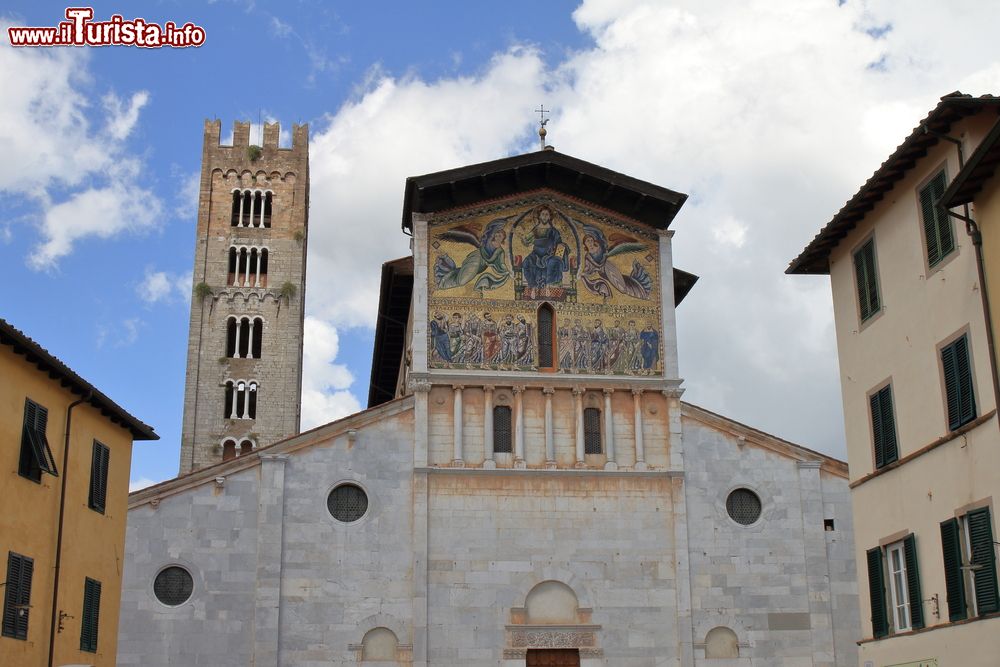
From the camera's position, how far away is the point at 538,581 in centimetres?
2856

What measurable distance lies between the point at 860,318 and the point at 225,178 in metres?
49.4

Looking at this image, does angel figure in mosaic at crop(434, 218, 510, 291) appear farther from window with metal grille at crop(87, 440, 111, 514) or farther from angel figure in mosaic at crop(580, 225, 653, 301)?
window with metal grille at crop(87, 440, 111, 514)

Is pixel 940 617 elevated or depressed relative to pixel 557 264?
depressed

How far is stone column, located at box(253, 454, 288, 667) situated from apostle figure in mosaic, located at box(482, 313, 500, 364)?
18.3 ft

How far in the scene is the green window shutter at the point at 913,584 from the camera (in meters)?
16.9

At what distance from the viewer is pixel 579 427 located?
29656mm

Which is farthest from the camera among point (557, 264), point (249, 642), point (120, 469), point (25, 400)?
point (557, 264)

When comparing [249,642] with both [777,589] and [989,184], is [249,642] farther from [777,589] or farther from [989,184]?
[989,184]

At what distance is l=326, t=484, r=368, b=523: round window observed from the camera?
28625 mm

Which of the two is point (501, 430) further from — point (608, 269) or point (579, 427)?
point (608, 269)

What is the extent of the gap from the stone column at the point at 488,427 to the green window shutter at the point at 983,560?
1497cm

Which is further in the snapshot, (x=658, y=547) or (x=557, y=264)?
(x=557, y=264)

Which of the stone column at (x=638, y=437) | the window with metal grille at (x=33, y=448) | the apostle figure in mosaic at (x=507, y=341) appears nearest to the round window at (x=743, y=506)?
the stone column at (x=638, y=437)

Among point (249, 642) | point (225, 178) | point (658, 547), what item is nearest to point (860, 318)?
point (658, 547)
